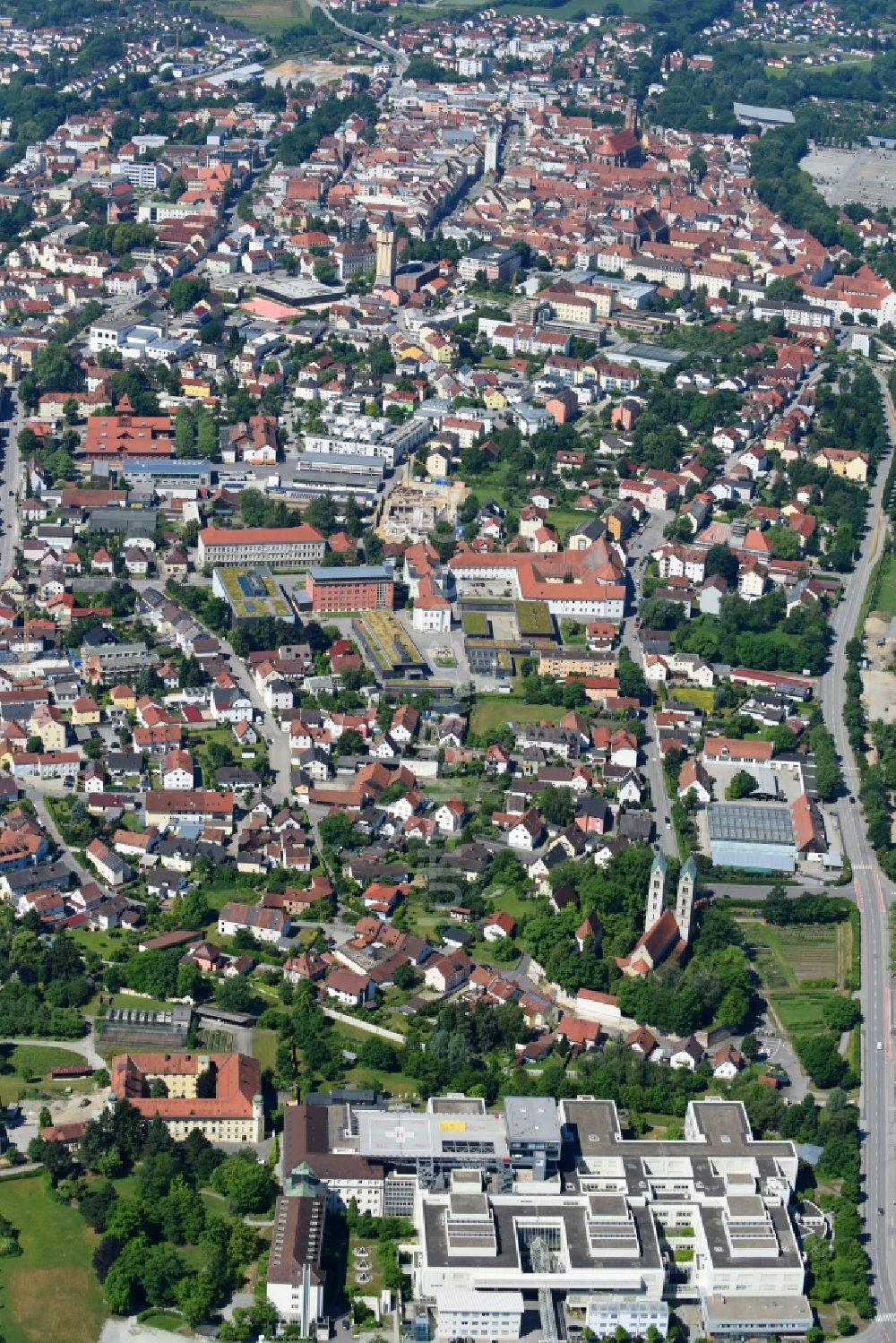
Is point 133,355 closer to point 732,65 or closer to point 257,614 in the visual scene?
point 257,614

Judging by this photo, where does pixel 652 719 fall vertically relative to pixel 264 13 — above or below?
above

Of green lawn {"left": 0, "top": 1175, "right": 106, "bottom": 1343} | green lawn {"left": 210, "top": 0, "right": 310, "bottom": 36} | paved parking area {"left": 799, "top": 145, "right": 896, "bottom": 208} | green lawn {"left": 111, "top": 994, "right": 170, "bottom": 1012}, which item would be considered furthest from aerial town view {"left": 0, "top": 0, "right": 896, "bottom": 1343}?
green lawn {"left": 210, "top": 0, "right": 310, "bottom": 36}

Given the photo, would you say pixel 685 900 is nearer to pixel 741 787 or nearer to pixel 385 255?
pixel 741 787

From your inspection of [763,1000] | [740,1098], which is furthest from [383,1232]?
[763,1000]

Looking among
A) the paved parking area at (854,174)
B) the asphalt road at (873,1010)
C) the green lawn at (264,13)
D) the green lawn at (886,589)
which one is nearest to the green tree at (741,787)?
the asphalt road at (873,1010)

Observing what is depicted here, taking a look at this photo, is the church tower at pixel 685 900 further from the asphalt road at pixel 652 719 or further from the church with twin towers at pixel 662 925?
the asphalt road at pixel 652 719

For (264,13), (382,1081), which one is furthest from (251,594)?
(264,13)
